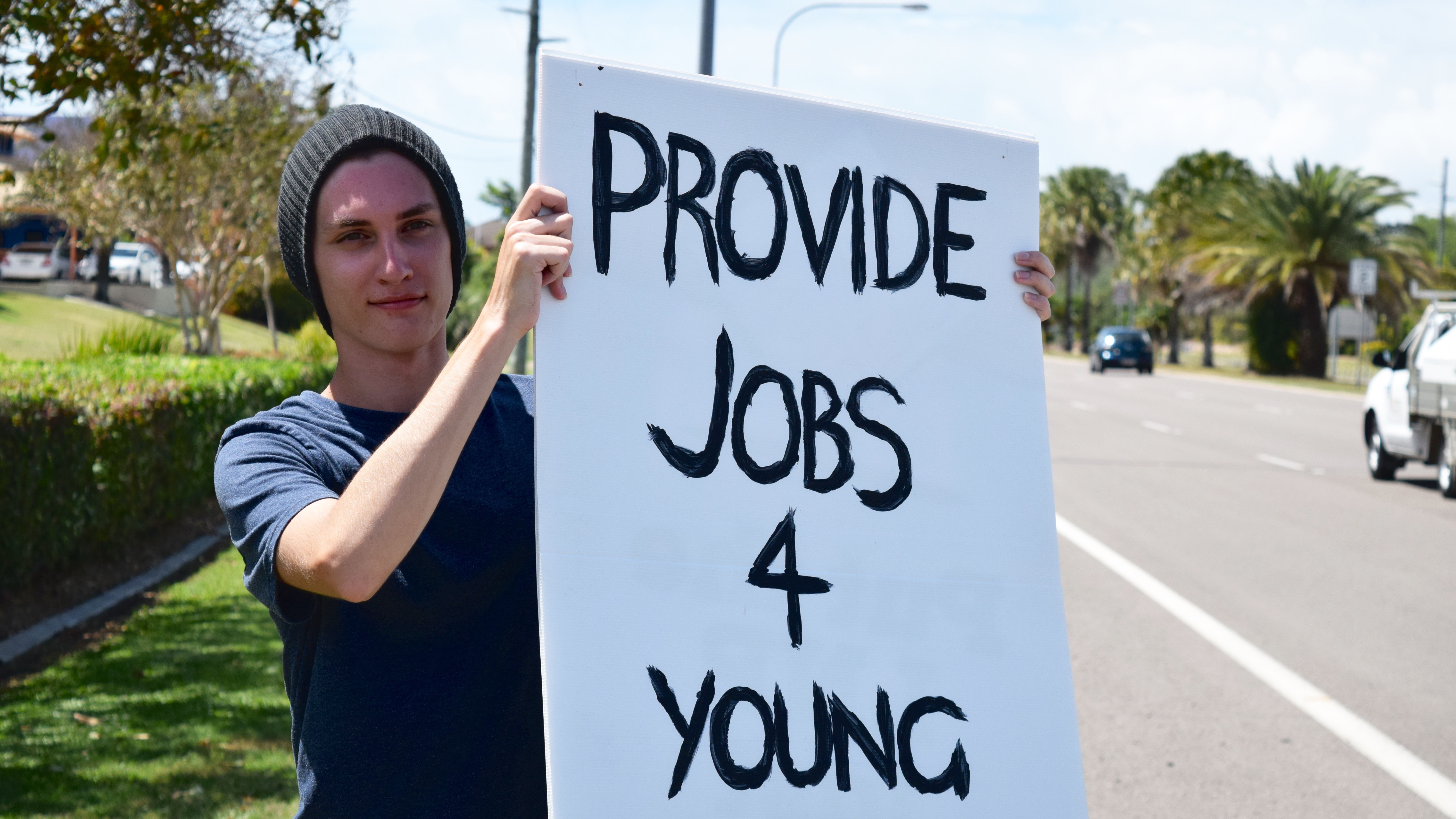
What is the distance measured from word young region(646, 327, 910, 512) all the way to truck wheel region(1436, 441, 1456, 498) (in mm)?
12102

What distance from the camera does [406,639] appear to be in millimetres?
1704

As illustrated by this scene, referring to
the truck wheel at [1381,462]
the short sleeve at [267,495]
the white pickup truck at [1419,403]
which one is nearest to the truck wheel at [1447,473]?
the white pickup truck at [1419,403]

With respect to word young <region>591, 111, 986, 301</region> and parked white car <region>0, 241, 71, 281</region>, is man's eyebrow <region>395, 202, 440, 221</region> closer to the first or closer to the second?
word young <region>591, 111, 986, 301</region>

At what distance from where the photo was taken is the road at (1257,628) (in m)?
4.60

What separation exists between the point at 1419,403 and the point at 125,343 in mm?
13167

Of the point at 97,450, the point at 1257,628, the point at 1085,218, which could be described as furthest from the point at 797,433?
the point at 1085,218

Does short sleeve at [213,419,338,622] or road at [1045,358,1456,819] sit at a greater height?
short sleeve at [213,419,338,622]

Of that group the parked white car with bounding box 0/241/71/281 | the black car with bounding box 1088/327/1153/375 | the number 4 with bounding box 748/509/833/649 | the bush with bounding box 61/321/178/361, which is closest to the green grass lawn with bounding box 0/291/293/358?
the parked white car with bounding box 0/241/71/281

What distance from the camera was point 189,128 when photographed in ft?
27.2

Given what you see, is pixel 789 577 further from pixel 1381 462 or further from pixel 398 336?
pixel 1381 462

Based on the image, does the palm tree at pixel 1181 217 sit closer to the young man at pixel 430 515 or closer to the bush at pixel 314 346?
the bush at pixel 314 346

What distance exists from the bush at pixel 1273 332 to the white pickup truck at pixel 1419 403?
29.6 metres

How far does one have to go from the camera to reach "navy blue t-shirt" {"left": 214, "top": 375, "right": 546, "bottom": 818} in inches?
66.0

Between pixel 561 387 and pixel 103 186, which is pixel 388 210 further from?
pixel 103 186
